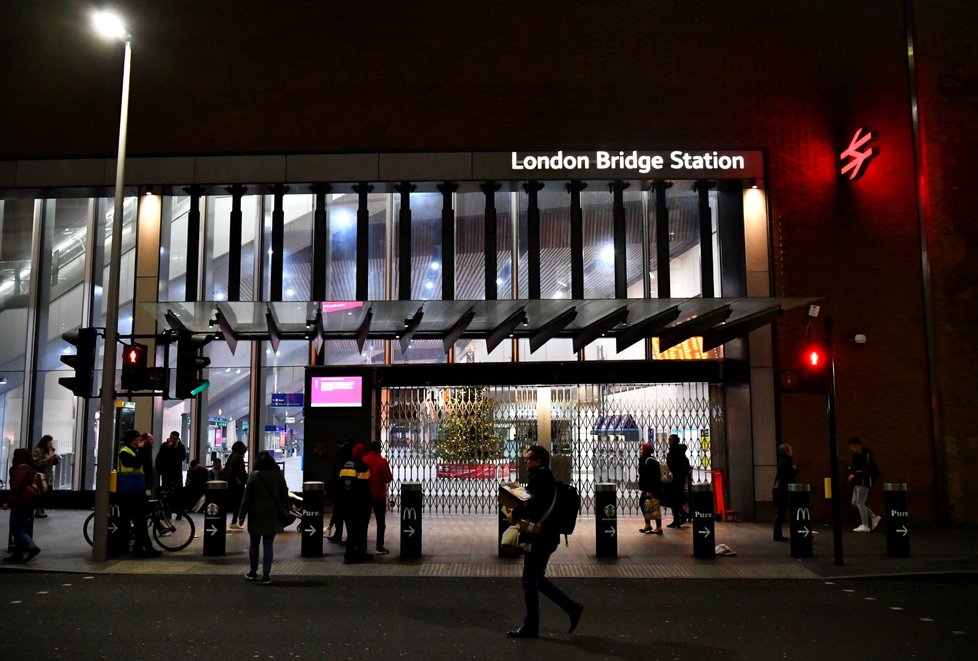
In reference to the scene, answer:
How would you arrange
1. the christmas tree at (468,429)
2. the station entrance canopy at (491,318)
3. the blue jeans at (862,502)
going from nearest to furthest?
the station entrance canopy at (491,318), the blue jeans at (862,502), the christmas tree at (468,429)

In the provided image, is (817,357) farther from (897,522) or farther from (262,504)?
(262,504)

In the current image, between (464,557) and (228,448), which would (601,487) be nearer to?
(464,557)

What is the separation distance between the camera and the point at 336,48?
59.7ft

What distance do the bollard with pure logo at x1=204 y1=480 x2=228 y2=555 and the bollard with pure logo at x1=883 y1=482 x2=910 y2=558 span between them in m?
10.0

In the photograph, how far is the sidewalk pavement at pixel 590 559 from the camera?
11305 millimetres

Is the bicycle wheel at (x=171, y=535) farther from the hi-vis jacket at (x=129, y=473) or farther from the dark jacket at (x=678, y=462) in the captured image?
the dark jacket at (x=678, y=462)

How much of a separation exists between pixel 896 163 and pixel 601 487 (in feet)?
33.5

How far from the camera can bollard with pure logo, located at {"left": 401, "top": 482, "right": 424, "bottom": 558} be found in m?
12.4

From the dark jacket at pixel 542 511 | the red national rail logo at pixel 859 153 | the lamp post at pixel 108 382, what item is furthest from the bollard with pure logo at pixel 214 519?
the red national rail logo at pixel 859 153

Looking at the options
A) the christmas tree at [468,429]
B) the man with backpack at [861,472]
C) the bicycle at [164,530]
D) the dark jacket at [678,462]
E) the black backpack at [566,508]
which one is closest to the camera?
the black backpack at [566,508]

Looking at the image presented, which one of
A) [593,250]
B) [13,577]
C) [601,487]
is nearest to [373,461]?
[601,487]

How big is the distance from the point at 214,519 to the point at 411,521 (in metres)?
3.04

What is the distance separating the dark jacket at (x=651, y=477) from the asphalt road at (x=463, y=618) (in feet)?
13.2

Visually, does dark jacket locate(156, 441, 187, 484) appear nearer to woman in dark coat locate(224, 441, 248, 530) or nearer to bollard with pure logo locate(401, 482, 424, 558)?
woman in dark coat locate(224, 441, 248, 530)
